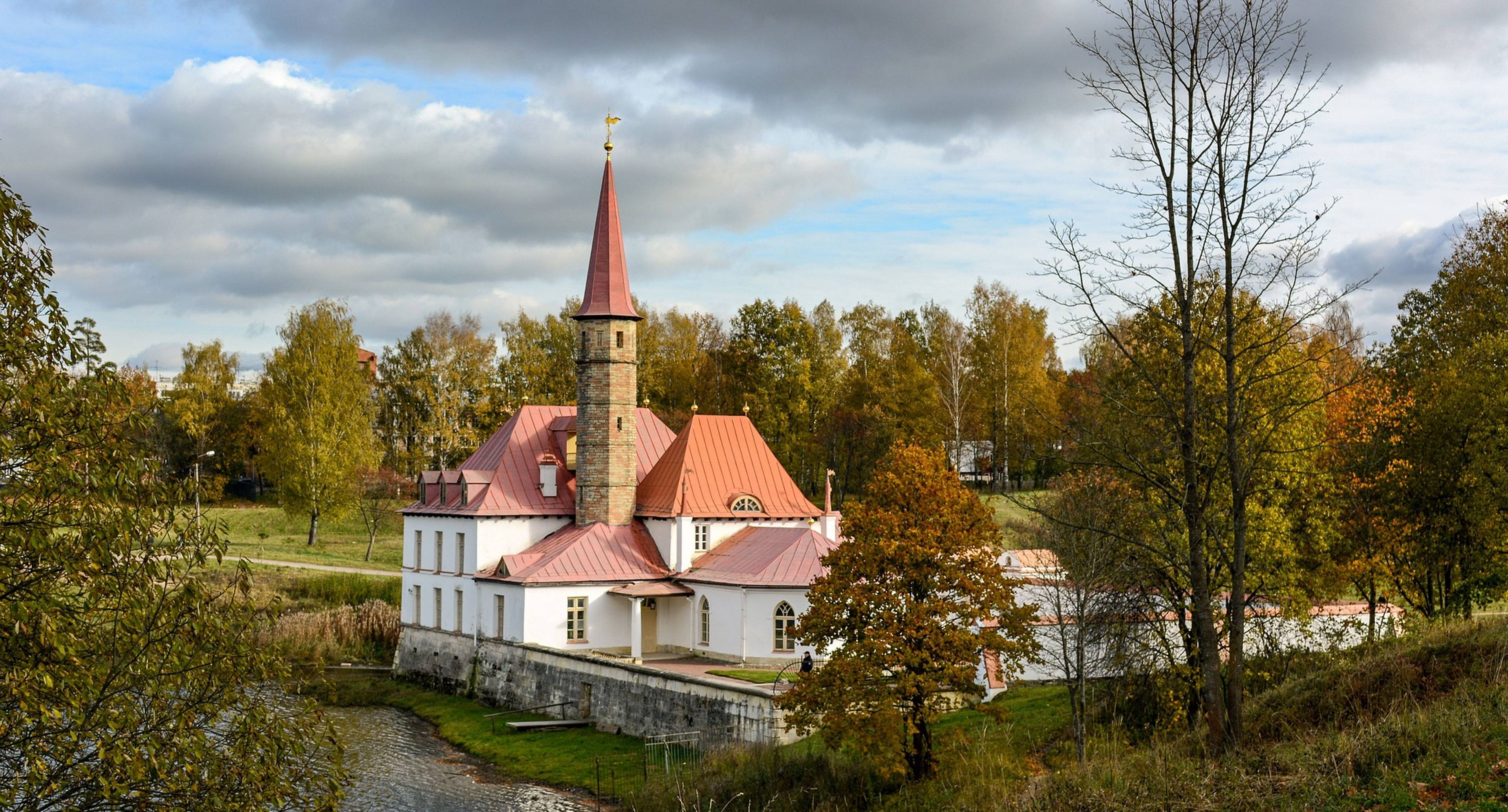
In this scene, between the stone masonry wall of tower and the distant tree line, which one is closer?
the stone masonry wall of tower

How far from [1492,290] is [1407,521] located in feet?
29.2

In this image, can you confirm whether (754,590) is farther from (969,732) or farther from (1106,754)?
(1106,754)

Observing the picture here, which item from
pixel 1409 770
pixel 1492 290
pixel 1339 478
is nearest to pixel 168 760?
pixel 1409 770

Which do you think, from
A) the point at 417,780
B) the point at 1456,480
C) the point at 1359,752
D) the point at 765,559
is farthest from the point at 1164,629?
the point at 417,780

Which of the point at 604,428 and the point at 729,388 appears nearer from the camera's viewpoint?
the point at 604,428

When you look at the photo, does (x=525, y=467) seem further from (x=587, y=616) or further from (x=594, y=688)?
(x=594, y=688)

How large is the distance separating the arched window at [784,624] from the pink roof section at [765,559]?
2.31 ft

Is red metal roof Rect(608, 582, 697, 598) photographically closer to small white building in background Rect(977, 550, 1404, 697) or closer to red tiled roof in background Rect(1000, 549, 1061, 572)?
red tiled roof in background Rect(1000, 549, 1061, 572)

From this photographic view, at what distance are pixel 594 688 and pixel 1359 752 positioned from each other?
71.9ft

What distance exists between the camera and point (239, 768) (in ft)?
32.4

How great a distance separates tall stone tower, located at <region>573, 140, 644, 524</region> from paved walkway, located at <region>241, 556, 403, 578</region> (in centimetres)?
1560

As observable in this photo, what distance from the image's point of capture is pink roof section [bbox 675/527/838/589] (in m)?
32.2

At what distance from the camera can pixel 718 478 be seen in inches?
1485

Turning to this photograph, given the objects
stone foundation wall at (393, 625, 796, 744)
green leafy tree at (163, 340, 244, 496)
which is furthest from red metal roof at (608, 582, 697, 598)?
green leafy tree at (163, 340, 244, 496)
